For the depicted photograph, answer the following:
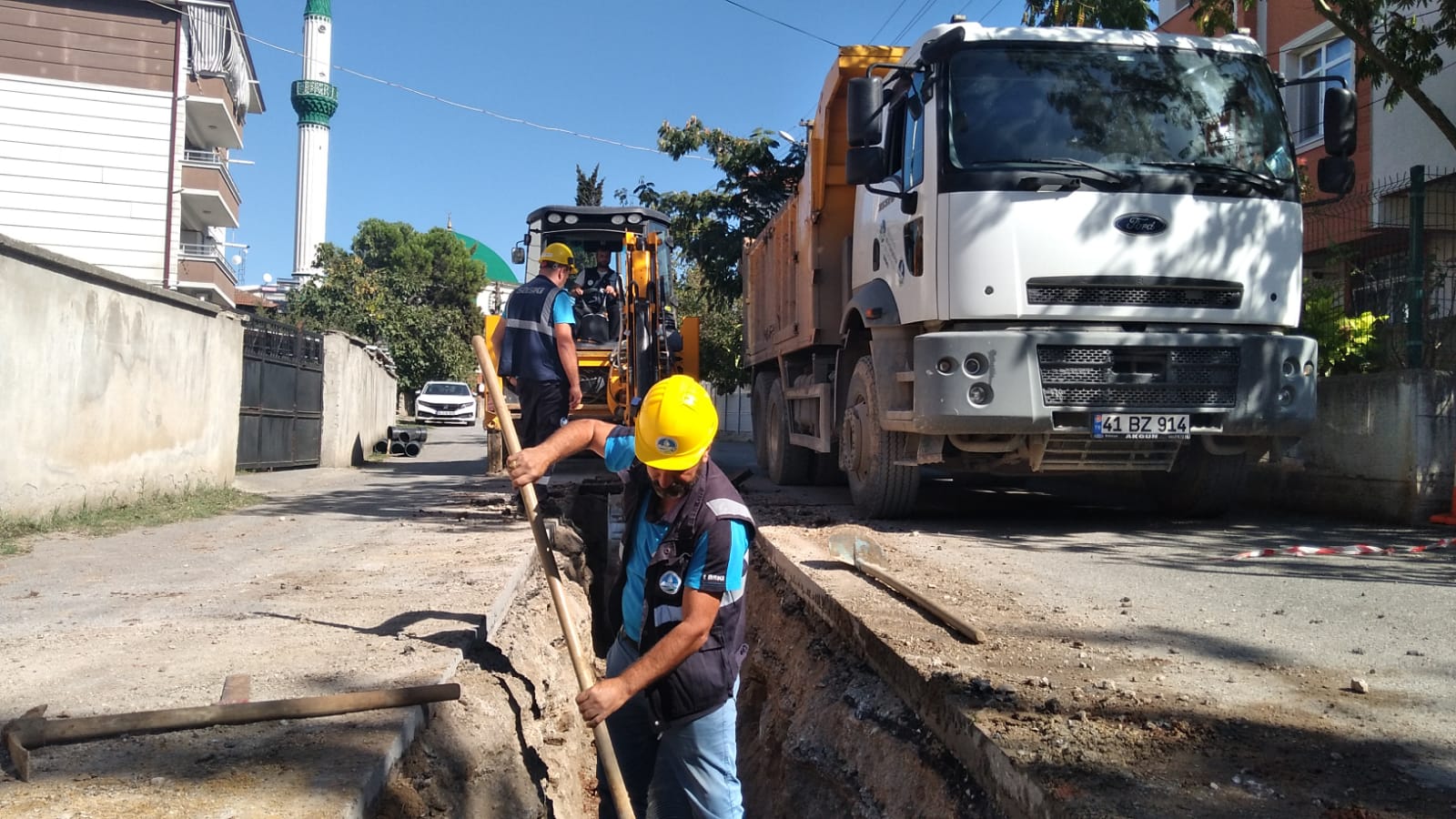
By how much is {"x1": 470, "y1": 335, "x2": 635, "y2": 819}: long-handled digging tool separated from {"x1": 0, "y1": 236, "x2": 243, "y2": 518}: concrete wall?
17.0 ft

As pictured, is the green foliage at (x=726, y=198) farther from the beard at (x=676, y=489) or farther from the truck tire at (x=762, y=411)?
the beard at (x=676, y=489)

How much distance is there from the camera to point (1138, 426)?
6781 mm

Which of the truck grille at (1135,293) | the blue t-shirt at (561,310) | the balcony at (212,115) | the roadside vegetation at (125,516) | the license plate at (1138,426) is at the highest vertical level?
the balcony at (212,115)

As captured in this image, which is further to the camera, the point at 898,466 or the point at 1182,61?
the point at 898,466

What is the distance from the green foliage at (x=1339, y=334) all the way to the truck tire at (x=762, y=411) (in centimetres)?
556

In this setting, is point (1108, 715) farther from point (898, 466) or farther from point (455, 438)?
point (455, 438)

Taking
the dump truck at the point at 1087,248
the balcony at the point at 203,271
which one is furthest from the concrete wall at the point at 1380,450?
the balcony at the point at 203,271

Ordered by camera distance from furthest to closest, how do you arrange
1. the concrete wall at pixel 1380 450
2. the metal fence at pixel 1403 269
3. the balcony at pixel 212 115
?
the balcony at pixel 212 115
the metal fence at pixel 1403 269
the concrete wall at pixel 1380 450

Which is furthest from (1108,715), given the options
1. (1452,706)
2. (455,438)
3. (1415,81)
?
(455,438)

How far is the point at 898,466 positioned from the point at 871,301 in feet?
4.00

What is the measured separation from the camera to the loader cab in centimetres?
1152

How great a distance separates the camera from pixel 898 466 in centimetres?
781

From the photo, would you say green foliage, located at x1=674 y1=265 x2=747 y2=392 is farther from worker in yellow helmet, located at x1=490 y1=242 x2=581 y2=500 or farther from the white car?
worker in yellow helmet, located at x1=490 y1=242 x2=581 y2=500

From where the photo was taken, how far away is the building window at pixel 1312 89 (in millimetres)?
15953
